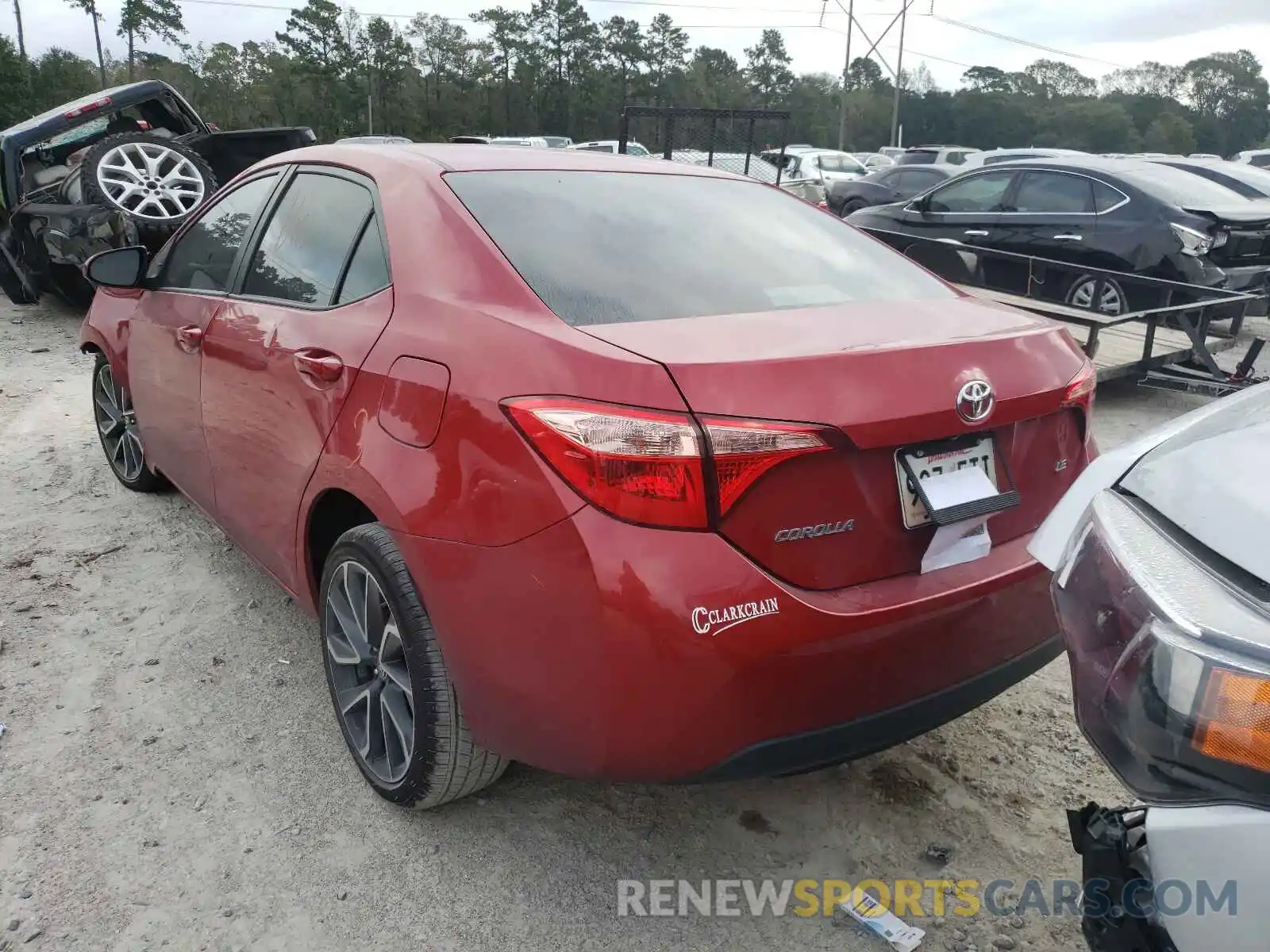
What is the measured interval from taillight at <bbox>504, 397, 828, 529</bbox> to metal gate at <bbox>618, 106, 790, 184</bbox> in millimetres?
12065

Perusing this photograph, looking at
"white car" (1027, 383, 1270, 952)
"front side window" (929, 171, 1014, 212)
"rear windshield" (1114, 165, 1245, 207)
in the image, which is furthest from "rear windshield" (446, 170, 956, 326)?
"front side window" (929, 171, 1014, 212)

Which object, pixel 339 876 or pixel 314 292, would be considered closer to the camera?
pixel 339 876

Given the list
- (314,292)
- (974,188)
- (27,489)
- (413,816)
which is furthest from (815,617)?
(974,188)

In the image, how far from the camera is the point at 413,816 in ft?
8.21

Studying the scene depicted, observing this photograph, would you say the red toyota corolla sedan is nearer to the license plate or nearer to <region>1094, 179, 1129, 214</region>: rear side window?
the license plate

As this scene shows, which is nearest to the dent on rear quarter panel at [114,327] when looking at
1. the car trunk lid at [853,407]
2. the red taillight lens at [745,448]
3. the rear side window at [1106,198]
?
the car trunk lid at [853,407]

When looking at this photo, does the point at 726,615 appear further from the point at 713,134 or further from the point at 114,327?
the point at 713,134

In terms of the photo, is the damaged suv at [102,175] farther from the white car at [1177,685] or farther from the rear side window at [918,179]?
the rear side window at [918,179]

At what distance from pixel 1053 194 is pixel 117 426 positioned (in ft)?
25.5

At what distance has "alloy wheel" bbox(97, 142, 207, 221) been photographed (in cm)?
823

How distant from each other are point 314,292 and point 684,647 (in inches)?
61.5

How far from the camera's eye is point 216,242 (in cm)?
340

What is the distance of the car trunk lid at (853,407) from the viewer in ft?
5.98

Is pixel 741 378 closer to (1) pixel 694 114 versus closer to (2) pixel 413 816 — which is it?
(2) pixel 413 816
